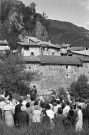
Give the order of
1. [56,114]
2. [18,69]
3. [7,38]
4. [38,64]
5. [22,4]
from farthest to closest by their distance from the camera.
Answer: [22,4] < [7,38] < [38,64] < [18,69] < [56,114]

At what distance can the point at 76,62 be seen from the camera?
57188 millimetres

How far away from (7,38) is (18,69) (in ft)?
94.7

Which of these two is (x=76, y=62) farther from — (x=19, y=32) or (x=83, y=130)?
(x=83, y=130)

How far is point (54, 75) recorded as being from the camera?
54906mm

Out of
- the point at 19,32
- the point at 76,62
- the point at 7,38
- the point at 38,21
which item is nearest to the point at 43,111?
the point at 76,62

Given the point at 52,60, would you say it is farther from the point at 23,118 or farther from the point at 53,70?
the point at 23,118

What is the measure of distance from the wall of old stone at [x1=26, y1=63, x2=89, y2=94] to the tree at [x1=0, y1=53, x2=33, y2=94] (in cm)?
555

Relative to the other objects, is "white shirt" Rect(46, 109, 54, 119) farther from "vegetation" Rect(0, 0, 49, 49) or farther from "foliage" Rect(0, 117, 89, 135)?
"vegetation" Rect(0, 0, 49, 49)

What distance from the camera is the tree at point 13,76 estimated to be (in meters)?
44.7

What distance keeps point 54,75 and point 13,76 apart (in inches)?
451

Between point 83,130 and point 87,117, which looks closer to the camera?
point 83,130

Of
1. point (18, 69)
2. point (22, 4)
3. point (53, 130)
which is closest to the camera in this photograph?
point (53, 130)

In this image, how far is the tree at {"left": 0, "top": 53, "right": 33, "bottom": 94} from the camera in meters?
44.7

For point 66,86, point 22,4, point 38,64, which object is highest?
point 22,4
